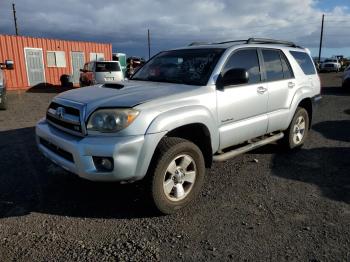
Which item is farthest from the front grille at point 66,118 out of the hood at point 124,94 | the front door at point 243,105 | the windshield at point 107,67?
the windshield at point 107,67

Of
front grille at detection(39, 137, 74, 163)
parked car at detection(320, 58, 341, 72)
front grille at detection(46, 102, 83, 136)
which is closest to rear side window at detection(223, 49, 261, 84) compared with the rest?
front grille at detection(46, 102, 83, 136)

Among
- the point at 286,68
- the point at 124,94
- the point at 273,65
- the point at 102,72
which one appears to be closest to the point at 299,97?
the point at 286,68

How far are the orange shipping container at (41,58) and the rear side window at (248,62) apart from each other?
18.1 meters

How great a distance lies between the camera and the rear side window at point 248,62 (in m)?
4.37

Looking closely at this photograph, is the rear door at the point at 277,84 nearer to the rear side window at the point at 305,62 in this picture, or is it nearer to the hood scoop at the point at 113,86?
the rear side window at the point at 305,62

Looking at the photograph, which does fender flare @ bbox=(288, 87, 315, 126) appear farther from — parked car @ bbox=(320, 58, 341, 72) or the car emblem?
parked car @ bbox=(320, 58, 341, 72)

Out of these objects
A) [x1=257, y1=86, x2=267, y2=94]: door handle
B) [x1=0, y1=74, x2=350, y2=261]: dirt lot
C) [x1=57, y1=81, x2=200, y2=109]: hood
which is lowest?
[x1=0, y1=74, x2=350, y2=261]: dirt lot

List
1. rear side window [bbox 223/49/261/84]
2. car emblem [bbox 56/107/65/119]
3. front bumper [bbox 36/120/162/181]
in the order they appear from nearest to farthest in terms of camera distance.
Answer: front bumper [bbox 36/120/162/181], car emblem [bbox 56/107/65/119], rear side window [bbox 223/49/261/84]

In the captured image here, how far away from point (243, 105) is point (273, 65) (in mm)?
1171

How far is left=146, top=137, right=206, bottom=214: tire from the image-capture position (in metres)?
3.36

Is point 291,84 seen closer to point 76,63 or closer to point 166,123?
point 166,123

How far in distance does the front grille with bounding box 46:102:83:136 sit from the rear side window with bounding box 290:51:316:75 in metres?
3.89

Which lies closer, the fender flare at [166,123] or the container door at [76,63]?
the fender flare at [166,123]

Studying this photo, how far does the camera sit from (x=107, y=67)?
671 inches
